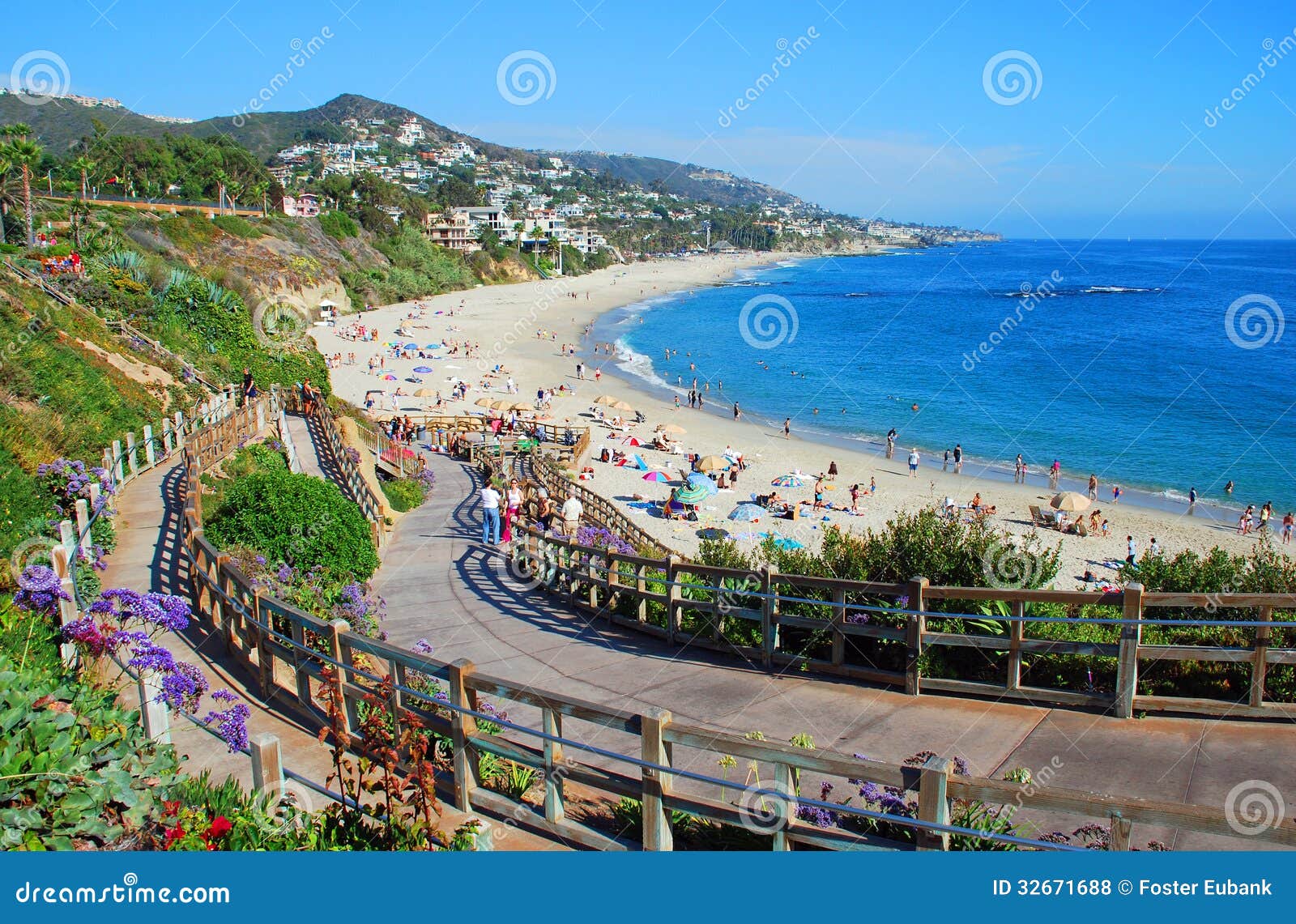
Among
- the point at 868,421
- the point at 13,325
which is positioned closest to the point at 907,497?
the point at 868,421

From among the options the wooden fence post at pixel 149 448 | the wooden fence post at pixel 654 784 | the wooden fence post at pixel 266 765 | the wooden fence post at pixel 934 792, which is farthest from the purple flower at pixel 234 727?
the wooden fence post at pixel 149 448

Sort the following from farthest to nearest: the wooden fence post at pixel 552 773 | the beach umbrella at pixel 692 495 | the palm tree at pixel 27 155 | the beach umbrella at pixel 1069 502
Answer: the palm tree at pixel 27 155, the beach umbrella at pixel 1069 502, the beach umbrella at pixel 692 495, the wooden fence post at pixel 552 773

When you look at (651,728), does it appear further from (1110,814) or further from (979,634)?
(979,634)

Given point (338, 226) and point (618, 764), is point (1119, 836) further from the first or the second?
point (338, 226)

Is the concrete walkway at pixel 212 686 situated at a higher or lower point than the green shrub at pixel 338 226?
lower

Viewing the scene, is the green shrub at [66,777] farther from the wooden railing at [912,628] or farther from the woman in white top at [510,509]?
the woman in white top at [510,509]

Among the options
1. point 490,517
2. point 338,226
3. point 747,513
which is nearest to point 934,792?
point 490,517
